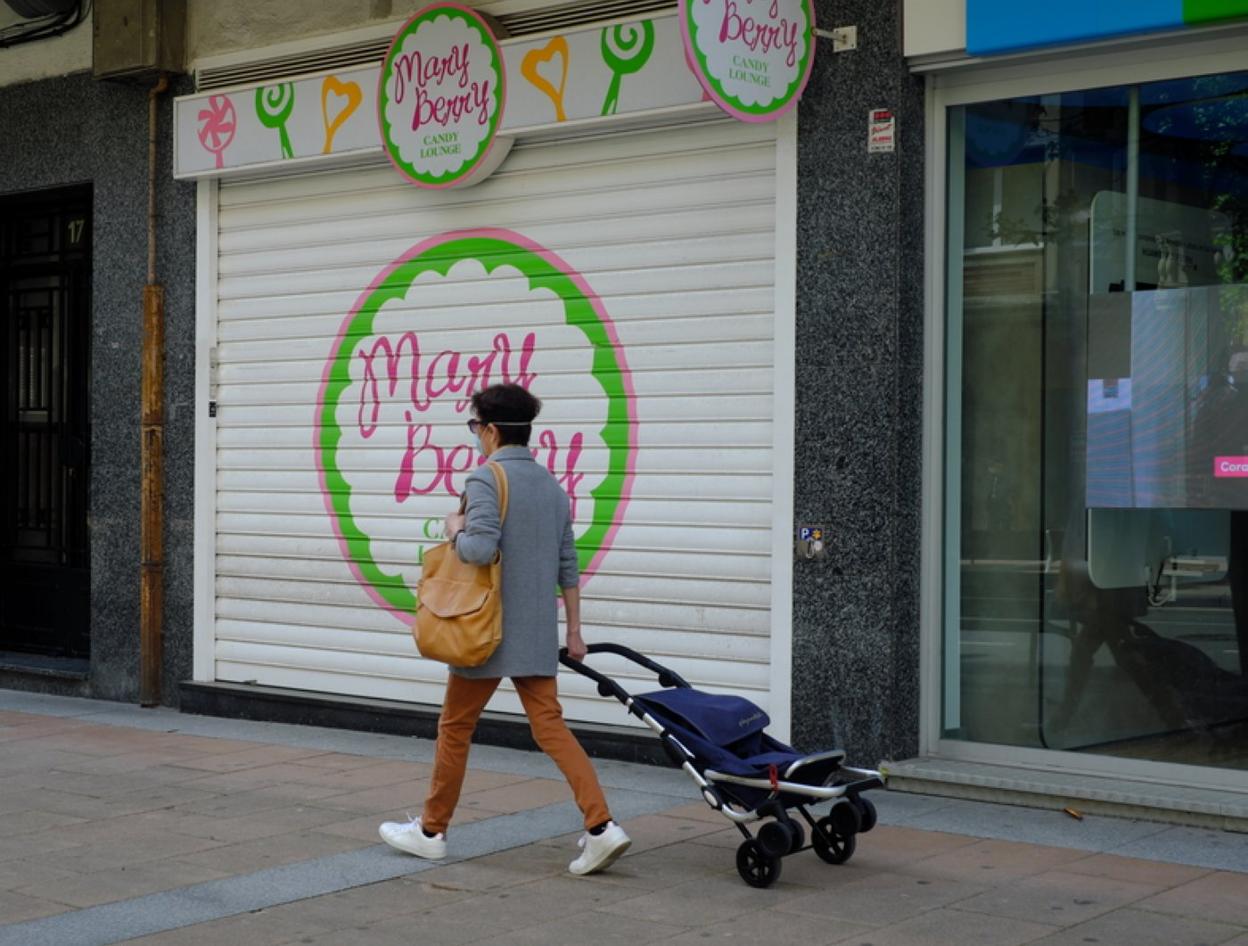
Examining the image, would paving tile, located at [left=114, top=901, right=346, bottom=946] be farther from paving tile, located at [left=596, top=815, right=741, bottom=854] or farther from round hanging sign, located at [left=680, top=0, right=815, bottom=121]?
round hanging sign, located at [left=680, top=0, right=815, bottom=121]

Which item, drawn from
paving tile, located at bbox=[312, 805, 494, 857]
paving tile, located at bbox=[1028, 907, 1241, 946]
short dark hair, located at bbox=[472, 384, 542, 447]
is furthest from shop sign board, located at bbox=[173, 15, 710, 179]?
paving tile, located at bbox=[1028, 907, 1241, 946]

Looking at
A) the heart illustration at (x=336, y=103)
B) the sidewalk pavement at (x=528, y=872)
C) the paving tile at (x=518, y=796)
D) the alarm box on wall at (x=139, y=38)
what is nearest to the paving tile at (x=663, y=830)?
the sidewalk pavement at (x=528, y=872)

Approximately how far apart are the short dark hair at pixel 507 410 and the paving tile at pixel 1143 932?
2.61 meters

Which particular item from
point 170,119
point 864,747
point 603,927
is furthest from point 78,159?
point 603,927

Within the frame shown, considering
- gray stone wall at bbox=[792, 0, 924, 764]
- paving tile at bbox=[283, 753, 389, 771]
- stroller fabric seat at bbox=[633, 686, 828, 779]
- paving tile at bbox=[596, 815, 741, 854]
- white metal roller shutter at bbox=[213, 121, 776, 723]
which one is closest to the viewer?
stroller fabric seat at bbox=[633, 686, 828, 779]

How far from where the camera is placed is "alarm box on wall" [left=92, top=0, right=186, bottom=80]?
10453mm

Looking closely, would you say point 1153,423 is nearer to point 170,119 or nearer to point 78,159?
point 170,119

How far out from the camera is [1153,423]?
7.38 metres

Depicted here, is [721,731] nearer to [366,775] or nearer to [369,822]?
[369,822]

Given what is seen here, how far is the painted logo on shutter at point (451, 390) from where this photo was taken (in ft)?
29.5

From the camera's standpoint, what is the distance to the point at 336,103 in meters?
9.81

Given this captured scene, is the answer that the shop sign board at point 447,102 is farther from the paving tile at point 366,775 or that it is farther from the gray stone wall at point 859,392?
the paving tile at point 366,775

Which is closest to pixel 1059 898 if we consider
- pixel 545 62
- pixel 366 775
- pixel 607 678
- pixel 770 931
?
pixel 770 931

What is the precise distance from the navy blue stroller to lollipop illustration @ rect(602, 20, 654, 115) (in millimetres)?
3291
